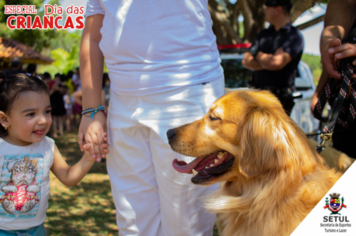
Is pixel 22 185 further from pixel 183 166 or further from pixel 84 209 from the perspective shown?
pixel 84 209

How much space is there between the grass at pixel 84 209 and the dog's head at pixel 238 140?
7.39ft

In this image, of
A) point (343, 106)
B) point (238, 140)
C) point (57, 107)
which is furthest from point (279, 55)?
point (57, 107)

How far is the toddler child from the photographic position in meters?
2.13

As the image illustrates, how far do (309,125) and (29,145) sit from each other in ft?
19.7

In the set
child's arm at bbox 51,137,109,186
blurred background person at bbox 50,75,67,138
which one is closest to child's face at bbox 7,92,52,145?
child's arm at bbox 51,137,109,186

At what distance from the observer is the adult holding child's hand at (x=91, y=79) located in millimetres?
2021

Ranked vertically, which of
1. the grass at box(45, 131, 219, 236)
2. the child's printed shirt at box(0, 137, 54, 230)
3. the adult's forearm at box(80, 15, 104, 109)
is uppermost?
the adult's forearm at box(80, 15, 104, 109)

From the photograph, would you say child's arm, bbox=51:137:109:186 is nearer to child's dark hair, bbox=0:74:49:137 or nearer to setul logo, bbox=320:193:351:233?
child's dark hair, bbox=0:74:49:137

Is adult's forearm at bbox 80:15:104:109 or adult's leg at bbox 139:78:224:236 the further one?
adult's forearm at bbox 80:15:104:109

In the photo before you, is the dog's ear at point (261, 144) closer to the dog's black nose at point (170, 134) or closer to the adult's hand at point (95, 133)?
the dog's black nose at point (170, 134)

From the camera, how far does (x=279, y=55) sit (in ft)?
14.3

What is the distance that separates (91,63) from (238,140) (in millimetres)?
1179

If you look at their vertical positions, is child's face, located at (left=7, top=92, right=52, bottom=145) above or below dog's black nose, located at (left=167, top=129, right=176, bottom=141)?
below

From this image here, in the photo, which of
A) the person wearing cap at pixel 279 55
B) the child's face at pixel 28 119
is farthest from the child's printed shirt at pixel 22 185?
the person wearing cap at pixel 279 55
